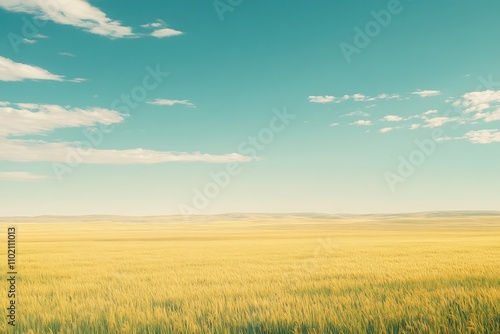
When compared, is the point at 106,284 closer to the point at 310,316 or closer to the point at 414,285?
the point at 310,316

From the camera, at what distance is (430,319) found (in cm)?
685

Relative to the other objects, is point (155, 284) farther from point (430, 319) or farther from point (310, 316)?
point (430, 319)

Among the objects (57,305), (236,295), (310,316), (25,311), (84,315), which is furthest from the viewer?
(236,295)

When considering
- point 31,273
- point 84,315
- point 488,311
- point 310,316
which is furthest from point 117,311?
point 31,273

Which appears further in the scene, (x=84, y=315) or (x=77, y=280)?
(x=77, y=280)

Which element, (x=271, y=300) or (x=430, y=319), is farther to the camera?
(x=271, y=300)

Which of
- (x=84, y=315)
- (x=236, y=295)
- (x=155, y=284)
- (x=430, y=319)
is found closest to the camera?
(x=430, y=319)

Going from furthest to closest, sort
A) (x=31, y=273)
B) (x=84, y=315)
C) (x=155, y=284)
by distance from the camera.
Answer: (x=31, y=273)
(x=155, y=284)
(x=84, y=315)

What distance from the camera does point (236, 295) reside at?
10664 millimetres

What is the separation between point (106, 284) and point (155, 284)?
183 cm

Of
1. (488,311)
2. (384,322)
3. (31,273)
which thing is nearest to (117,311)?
(384,322)

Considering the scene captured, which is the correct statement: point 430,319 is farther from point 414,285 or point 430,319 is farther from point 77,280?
point 77,280

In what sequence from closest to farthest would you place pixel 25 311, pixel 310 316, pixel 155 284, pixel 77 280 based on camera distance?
pixel 310 316 → pixel 25 311 → pixel 155 284 → pixel 77 280

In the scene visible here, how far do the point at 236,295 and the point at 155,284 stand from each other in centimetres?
418
